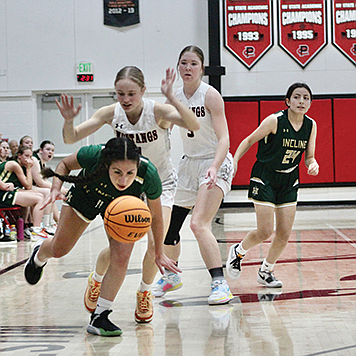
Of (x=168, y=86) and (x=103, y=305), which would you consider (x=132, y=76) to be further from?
(x=103, y=305)

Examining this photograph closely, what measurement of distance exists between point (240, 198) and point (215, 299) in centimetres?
911

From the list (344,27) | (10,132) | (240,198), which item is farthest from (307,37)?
(10,132)

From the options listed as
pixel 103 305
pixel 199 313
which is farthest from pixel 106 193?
pixel 199 313

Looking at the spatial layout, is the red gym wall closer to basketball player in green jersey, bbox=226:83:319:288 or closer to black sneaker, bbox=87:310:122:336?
basketball player in green jersey, bbox=226:83:319:288

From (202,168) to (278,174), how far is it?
736mm

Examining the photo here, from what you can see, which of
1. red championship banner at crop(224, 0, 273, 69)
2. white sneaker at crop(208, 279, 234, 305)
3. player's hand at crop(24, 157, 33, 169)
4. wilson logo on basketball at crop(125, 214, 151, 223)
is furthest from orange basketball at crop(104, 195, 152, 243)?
red championship banner at crop(224, 0, 273, 69)

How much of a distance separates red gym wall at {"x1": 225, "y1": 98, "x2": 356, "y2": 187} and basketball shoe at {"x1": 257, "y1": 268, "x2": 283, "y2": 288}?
8.29 metres

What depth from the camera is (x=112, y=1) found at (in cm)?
1285

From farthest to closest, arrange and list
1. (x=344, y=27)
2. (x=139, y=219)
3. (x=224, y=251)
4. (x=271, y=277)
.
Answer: (x=344, y=27) < (x=224, y=251) < (x=271, y=277) < (x=139, y=219)

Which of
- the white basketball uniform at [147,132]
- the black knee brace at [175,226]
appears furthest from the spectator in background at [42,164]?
the white basketball uniform at [147,132]

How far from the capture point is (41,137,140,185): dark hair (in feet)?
9.71

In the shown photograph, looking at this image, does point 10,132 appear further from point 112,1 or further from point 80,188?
point 80,188

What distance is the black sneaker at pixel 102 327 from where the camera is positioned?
313 cm

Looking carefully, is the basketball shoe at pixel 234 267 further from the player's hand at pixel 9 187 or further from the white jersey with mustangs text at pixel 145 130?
the player's hand at pixel 9 187
